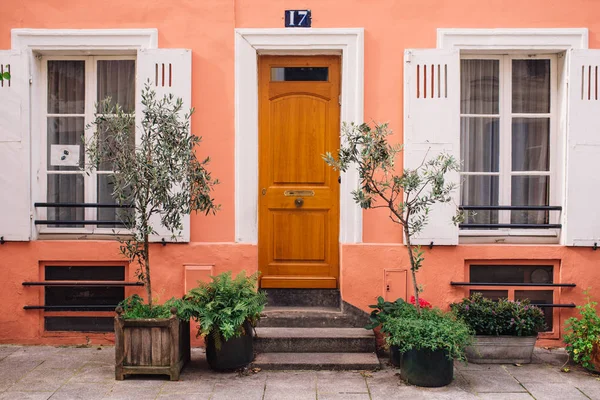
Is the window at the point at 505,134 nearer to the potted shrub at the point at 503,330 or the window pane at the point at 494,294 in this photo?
the window pane at the point at 494,294

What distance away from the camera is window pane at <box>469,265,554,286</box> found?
23.7 feet

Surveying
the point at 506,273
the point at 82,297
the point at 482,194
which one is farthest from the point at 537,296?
the point at 82,297

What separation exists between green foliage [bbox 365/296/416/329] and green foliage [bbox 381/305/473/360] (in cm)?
12

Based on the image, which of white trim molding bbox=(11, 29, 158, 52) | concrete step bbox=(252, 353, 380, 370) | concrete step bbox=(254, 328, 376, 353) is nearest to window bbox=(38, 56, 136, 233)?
white trim molding bbox=(11, 29, 158, 52)

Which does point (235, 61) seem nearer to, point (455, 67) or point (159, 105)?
point (159, 105)

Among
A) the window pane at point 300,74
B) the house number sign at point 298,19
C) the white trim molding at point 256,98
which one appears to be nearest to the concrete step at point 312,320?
the white trim molding at point 256,98

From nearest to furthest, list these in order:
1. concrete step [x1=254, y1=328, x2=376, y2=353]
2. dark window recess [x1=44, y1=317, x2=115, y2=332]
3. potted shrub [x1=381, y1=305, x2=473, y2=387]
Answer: potted shrub [x1=381, y1=305, x2=473, y2=387] → concrete step [x1=254, y1=328, x2=376, y2=353] → dark window recess [x1=44, y1=317, x2=115, y2=332]

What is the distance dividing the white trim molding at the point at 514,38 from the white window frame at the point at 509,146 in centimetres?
22

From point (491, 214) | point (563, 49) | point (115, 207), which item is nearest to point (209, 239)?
point (115, 207)

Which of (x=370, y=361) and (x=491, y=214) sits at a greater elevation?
(x=491, y=214)

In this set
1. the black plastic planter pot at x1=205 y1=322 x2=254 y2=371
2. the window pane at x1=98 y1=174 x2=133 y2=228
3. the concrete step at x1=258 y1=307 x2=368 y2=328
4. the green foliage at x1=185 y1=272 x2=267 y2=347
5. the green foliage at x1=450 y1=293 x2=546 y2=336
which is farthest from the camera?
the window pane at x1=98 y1=174 x2=133 y2=228

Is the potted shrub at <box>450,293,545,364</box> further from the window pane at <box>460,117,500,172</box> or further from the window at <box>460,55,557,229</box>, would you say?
the window pane at <box>460,117,500,172</box>

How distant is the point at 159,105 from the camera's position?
19.9 ft

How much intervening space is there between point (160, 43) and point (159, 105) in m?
1.35
